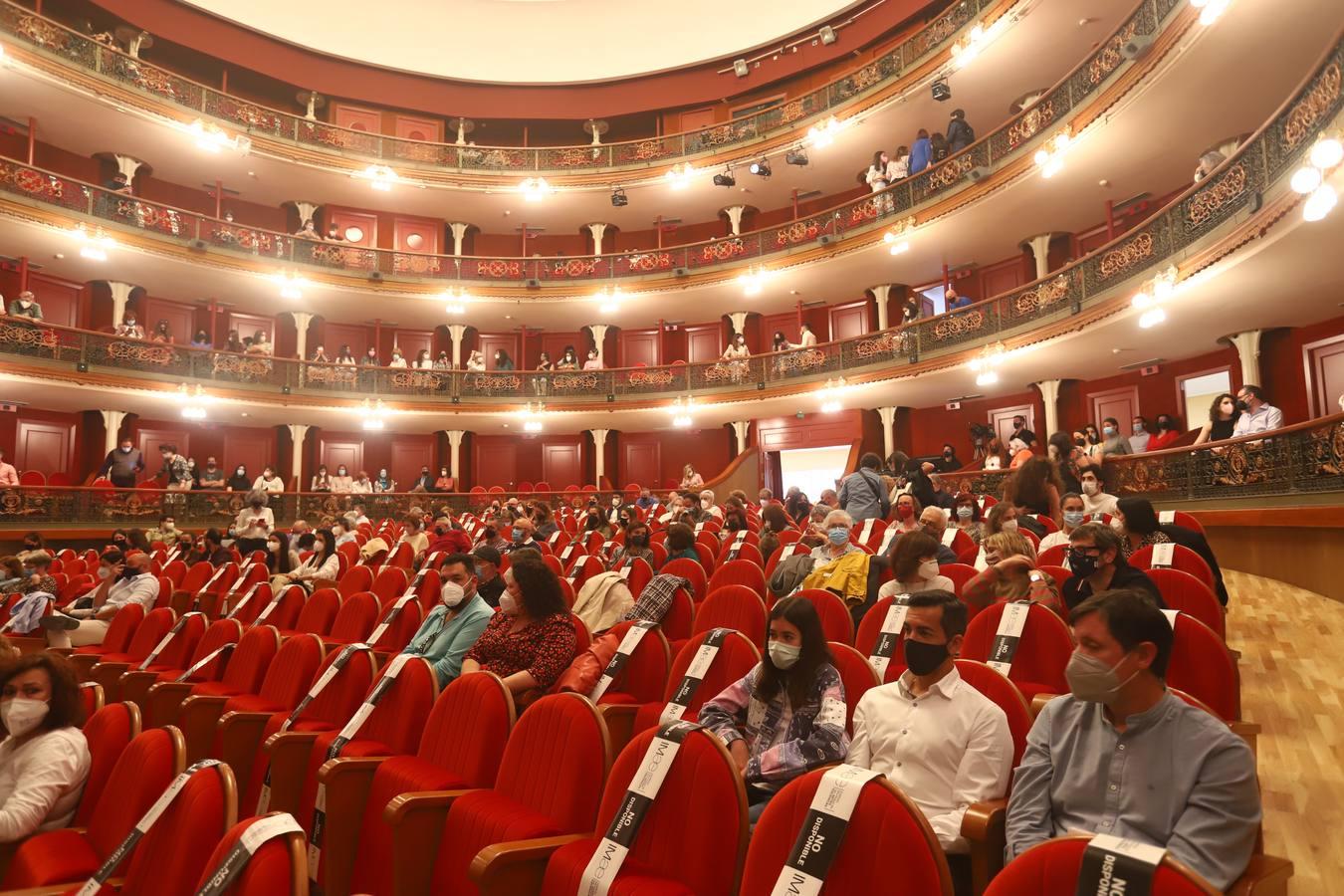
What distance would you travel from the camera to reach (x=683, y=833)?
1901 mm

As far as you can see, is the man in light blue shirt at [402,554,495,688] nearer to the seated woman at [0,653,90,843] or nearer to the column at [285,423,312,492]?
the seated woman at [0,653,90,843]

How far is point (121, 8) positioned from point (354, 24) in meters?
4.95

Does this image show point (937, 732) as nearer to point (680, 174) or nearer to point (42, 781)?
point (42, 781)

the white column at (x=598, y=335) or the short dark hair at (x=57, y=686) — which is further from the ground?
the white column at (x=598, y=335)

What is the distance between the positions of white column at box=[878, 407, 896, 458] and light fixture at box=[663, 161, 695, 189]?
22.6ft

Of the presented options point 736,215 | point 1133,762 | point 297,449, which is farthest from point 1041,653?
point 297,449

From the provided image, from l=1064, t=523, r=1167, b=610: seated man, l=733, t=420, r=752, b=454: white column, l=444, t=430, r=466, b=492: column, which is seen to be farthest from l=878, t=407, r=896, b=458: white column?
l=1064, t=523, r=1167, b=610: seated man

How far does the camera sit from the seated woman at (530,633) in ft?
11.5

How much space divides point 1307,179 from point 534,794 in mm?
7155

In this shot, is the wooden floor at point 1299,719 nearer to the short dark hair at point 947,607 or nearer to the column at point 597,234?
the short dark hair at point 947,607

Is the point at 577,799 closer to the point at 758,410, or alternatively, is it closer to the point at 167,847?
the point at 167,847

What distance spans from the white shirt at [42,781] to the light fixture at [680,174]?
55.8ft

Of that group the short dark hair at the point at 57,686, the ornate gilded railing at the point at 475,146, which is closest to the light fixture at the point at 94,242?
the ornate gilded railing at the point at 475,146

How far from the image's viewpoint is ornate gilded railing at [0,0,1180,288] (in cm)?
1117
